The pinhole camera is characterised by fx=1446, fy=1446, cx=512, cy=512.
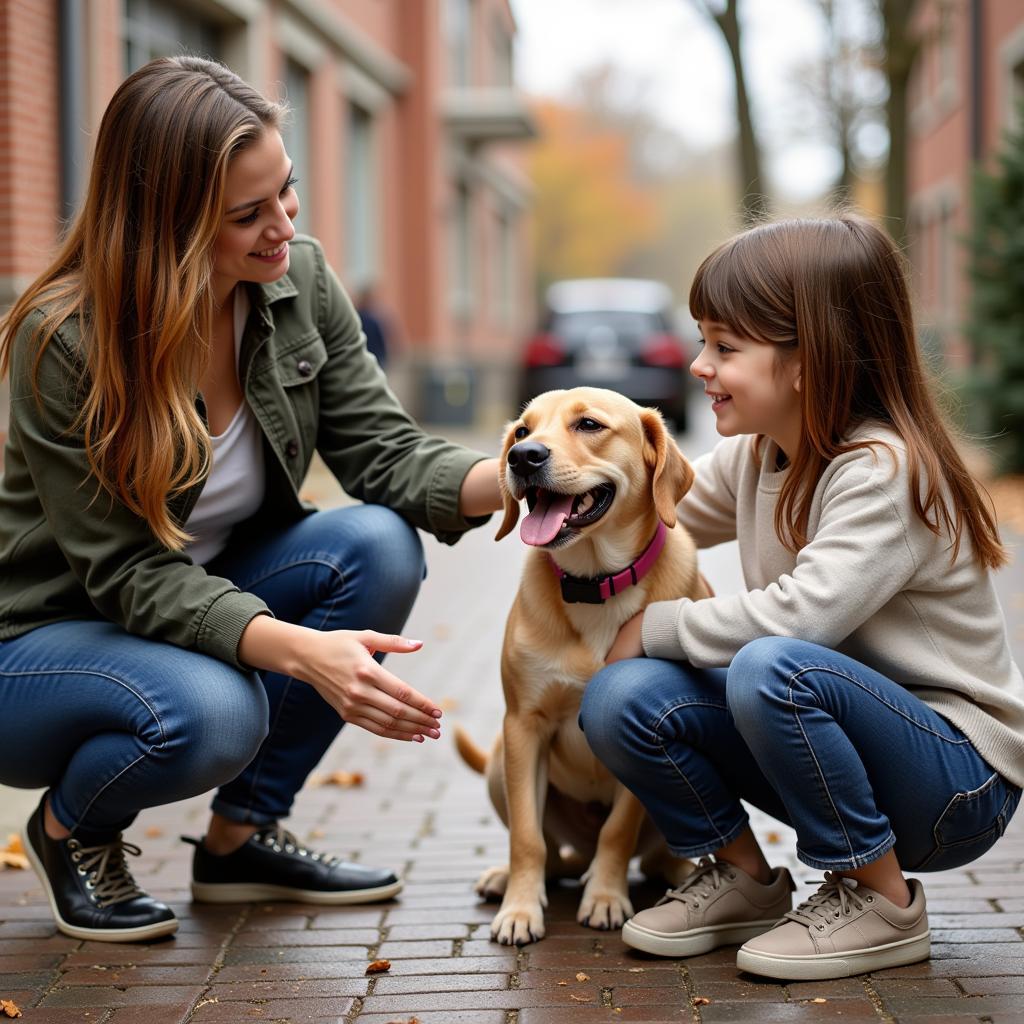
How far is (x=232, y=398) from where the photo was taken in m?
3.49

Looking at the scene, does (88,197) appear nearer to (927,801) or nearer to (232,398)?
(232,398)

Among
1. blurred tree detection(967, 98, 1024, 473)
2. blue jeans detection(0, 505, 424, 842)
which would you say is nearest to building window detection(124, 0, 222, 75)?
blurred tree detection(967, 98, 1024, 473)

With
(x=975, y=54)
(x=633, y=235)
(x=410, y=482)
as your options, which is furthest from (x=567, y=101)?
(x=410, y=482)

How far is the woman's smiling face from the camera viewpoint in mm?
3104

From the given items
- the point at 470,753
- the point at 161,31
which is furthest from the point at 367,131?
the point at 470,753

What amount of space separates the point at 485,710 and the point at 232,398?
2.59 m

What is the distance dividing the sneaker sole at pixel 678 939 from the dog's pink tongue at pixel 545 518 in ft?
2.76

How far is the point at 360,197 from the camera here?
66.5 feet

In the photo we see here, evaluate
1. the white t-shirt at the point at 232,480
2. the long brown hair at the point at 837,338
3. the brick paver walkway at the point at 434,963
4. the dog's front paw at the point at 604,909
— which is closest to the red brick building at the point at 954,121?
the brick paver walkway at the point at 434,963

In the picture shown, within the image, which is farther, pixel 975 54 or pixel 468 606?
pixel 975 54

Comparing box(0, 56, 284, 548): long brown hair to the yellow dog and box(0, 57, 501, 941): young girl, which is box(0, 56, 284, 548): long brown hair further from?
the yellow dog

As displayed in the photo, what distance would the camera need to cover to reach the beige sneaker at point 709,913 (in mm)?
3018

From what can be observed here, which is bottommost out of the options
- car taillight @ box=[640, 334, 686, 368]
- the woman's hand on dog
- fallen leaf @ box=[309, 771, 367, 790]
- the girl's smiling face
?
fallen leaf @ box=[309, 771, 367, 790]

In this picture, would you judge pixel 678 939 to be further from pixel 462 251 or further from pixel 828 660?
pixel 462 251
